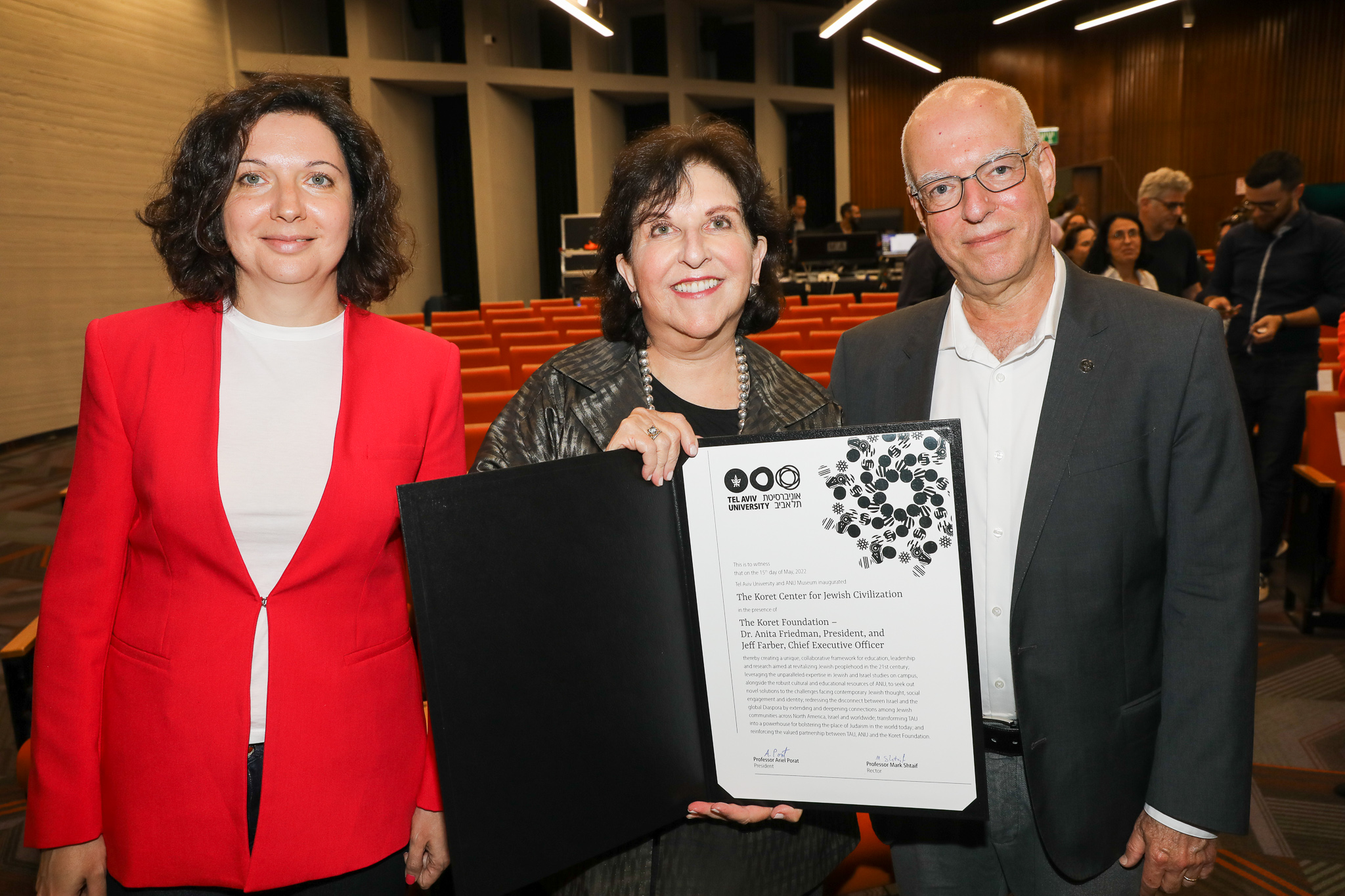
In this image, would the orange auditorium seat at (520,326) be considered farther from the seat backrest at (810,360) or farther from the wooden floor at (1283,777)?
the wooden floor at (1283,777)

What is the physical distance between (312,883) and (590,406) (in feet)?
2.88

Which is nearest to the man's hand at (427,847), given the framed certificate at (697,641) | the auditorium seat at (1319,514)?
the framed certificate at (697,641)

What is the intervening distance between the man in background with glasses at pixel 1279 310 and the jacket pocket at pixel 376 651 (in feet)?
13.4

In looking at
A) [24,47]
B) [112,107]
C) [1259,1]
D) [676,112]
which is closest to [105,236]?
[112,107]

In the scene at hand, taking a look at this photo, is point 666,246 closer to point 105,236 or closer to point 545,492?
point 545,492

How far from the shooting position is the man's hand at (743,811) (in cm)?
128

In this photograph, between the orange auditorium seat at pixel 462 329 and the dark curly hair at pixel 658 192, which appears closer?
the dark curly hair at pixel 658 192

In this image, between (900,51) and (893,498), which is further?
(900,51)

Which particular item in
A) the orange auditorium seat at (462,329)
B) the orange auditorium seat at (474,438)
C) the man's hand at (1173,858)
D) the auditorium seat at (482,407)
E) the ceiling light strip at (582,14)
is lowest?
the man's hand at (1173,858)

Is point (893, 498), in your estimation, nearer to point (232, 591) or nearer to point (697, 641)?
point (697, 641)

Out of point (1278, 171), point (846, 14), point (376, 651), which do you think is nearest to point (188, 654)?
point (376, 651)

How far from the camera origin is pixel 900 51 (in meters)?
17.3

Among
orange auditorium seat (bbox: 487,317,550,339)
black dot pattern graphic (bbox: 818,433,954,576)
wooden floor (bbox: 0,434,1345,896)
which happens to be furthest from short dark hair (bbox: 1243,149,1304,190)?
Result: orange auditorium seat (bbox: 487,317,550,339)

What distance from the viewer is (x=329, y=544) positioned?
1287 millimetres
